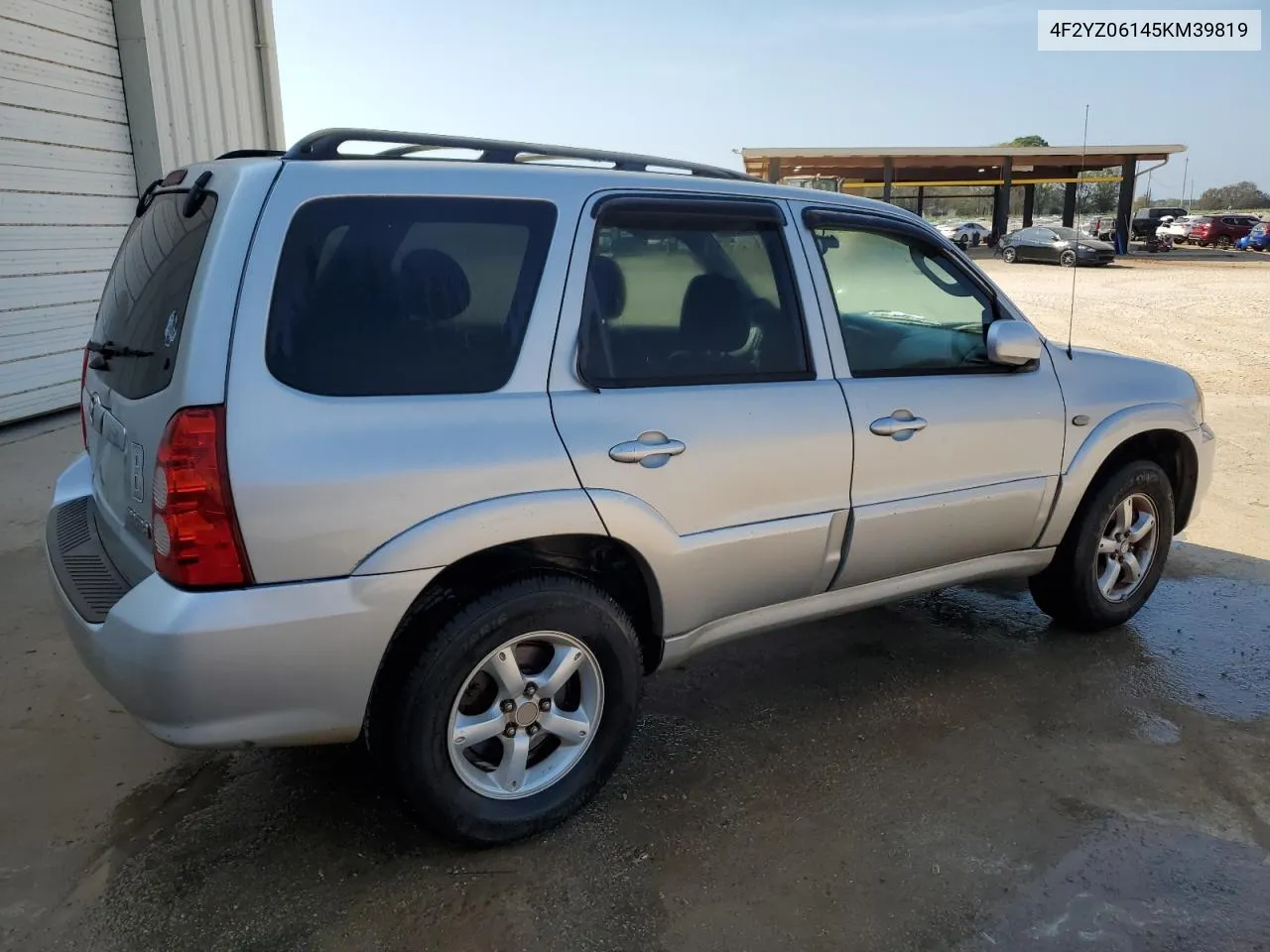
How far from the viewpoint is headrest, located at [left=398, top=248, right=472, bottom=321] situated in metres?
2.43

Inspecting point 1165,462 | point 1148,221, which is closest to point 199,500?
point 1165,462

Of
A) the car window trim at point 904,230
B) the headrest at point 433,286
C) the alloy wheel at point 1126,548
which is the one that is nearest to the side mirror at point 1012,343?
the car window trim at point 904,230

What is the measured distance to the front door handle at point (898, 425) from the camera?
124 inches

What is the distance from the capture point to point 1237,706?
3508 millimetres

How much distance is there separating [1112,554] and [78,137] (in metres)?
8.23

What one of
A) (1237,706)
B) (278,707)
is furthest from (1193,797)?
(278,707)

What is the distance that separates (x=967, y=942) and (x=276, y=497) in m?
1.97

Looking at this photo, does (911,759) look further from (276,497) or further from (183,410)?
(183,410)

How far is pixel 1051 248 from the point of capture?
1212 inches

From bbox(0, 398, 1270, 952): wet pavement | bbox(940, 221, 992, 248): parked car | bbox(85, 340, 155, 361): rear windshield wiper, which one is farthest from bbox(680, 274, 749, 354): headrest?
bbox(940, 221, 992, 248): parked car

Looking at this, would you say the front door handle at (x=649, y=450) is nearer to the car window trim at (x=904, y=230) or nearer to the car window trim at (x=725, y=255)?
the car window trim at (x=725, y=255)

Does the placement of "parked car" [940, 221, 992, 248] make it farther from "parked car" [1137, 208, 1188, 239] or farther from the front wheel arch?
the front wheel arch

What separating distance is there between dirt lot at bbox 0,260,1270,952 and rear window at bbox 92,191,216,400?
1.28 meters

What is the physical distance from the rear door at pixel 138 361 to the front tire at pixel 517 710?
773 millimetres
